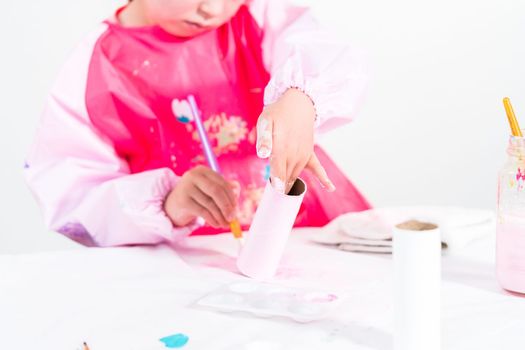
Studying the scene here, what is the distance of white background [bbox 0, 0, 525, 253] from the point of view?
1.51m

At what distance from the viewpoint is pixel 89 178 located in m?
1.01

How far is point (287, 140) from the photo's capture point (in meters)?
0.74

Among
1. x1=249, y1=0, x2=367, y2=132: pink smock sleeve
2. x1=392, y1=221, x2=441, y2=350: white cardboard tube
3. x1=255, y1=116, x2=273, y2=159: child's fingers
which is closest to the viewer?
x1=392, y1=221, x2=441, y2=350: white cardboard tube

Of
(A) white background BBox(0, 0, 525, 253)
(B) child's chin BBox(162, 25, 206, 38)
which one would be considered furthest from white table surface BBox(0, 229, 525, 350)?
(A) white background BBox(0, 0, 525, 253)

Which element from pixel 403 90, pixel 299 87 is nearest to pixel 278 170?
pixel 299 87

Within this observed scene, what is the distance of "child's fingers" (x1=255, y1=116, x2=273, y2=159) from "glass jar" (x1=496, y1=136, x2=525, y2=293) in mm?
232

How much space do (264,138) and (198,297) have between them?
18 cm

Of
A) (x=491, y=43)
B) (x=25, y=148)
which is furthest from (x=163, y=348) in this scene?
(x=491, y=43)

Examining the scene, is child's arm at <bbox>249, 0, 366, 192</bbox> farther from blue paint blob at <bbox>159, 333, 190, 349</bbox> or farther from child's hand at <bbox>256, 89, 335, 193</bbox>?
blue paint blob at <bbox>159, 333, 190, 349</bbox>

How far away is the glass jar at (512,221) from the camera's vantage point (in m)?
0.74

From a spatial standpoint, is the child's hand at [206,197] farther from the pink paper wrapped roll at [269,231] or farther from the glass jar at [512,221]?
the glass jar at [512,221]

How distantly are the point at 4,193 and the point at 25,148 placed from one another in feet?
0.34

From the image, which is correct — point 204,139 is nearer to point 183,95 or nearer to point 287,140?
point 183,95

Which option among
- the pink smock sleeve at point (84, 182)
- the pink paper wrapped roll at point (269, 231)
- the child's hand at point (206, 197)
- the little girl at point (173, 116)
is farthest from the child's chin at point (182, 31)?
the pink paper wrapped roll at point (269, 231)
